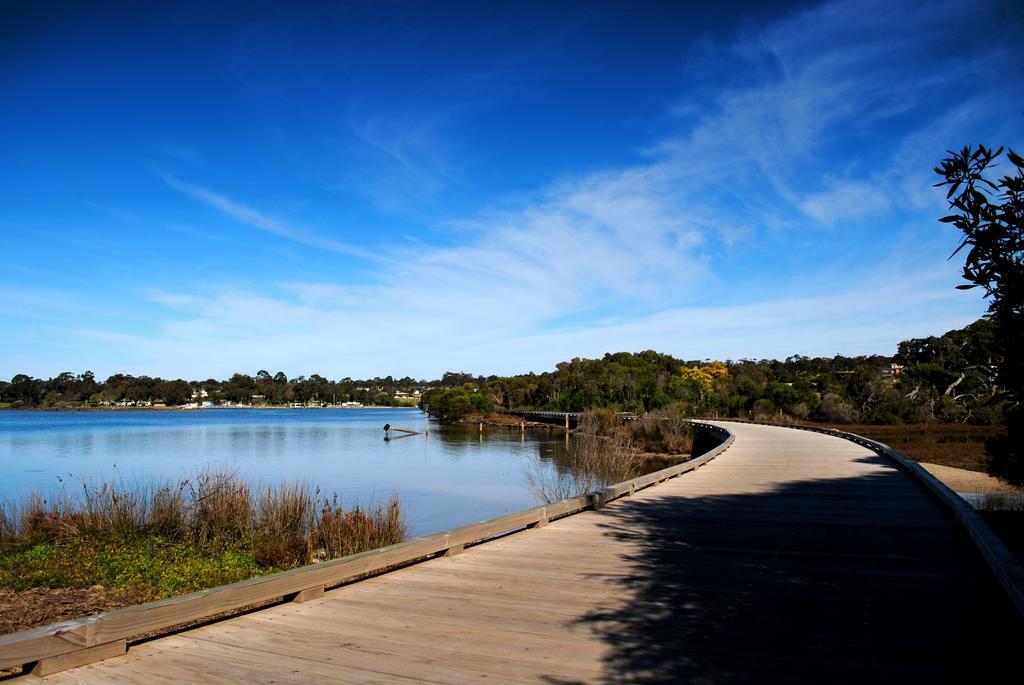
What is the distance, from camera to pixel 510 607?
461 centimetres

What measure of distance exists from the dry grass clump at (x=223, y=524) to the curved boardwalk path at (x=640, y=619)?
11.2ft

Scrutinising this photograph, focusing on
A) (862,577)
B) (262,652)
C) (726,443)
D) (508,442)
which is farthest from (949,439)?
(262,652)

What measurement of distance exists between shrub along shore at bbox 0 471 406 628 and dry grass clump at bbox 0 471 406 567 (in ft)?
0.05

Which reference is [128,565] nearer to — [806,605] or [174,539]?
[174,539]

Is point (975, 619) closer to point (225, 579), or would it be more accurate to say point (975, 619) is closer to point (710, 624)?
point (710, 624)

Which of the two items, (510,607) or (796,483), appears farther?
(796,483)

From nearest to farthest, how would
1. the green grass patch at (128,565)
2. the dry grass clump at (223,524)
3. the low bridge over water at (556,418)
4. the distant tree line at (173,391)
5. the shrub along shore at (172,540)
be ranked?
1. the green grass patch at (128,565)
2. the shrub along shore at (172,540)
3. the dry grass clump at (223,524)
4. the low bridge over water at (556,418)
5. the distant tree line at (173,391)

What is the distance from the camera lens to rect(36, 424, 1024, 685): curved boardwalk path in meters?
3.46

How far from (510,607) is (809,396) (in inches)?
1854

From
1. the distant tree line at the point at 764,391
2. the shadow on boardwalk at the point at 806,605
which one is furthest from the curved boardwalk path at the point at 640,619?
the distant tree line at the point at 764,391

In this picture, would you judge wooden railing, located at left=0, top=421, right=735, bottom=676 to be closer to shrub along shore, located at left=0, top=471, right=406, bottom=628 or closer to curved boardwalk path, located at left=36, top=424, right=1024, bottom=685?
curved boardwalk path, located at left=36, top=424, right=1024, bottom=685

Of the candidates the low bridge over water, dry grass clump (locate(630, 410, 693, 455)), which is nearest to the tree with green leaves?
dry grass clump (locate(630, 410, 693, 455))

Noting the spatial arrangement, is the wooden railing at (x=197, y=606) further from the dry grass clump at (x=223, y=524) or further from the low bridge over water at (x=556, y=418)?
the low bridge over water at (x=556, y=418)

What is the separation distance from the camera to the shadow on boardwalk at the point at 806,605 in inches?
138
